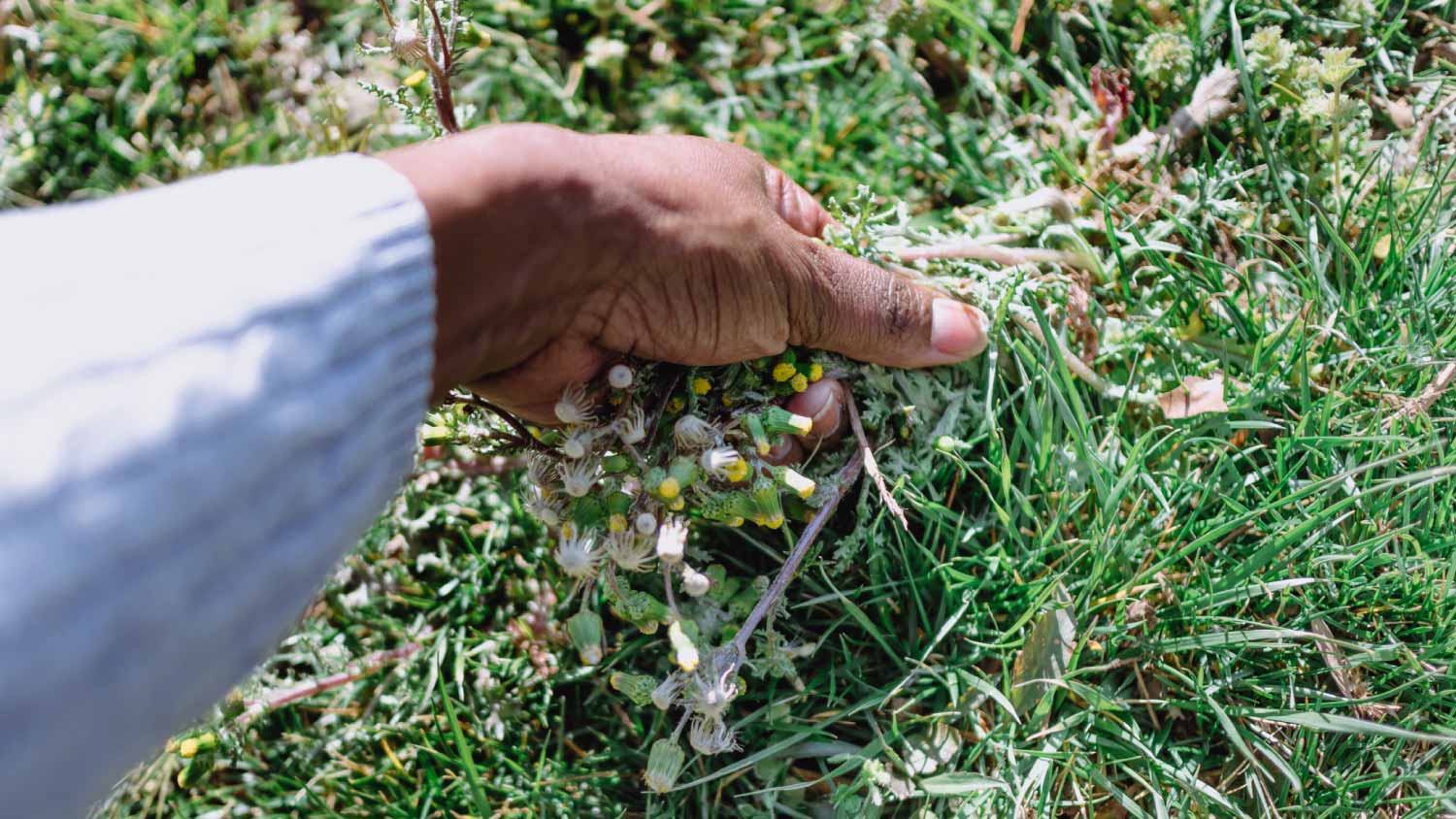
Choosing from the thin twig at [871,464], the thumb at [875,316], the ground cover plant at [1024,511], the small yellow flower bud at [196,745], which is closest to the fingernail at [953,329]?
the thumb at [875,316]

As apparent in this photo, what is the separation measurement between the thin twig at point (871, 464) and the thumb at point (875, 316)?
120mm

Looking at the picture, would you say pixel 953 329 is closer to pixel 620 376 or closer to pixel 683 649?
pixel 620 376

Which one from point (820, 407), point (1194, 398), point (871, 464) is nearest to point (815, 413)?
point (820, 407)

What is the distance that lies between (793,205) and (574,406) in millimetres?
723

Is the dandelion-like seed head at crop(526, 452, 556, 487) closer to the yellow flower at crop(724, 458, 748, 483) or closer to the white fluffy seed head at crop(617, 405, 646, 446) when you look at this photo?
the white fluffy seed head at crop(617, 405, 646, 446)

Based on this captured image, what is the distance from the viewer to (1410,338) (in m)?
2.29

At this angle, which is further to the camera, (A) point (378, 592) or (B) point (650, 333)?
(A) point (378, 592)

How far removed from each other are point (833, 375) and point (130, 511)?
1464mm

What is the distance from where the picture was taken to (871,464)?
211 centimetres

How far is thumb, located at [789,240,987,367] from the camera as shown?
210 centimetres

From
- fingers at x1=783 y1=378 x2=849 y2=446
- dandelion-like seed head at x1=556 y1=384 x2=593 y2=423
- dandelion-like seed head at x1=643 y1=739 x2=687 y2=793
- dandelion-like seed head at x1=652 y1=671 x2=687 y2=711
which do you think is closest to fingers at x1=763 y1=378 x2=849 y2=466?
fingers at x1=783 y1=378 x2=849 y2=446

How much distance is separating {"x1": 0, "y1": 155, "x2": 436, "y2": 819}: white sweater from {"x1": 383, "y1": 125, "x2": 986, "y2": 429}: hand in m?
0.16

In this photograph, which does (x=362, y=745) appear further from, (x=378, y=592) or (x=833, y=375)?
(x=833, y=375)

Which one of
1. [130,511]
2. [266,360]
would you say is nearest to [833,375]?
[266,360]
